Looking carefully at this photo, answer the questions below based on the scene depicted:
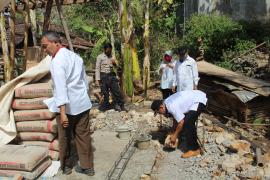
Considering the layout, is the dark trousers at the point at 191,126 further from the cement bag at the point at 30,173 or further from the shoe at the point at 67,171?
the cement bag at the point at 30,173

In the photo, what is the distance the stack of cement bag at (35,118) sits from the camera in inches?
215

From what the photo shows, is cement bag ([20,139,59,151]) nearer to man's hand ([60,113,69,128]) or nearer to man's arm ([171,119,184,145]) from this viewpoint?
man's hand ([60,113,69,128])

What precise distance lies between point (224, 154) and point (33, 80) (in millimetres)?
3052

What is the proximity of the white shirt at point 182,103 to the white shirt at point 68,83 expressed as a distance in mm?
1318

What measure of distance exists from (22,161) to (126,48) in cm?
546

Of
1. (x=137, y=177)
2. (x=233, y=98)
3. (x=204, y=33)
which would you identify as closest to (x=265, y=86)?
(x=233, y=98)

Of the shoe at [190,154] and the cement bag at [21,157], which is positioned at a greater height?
the cement bag at [21,157]

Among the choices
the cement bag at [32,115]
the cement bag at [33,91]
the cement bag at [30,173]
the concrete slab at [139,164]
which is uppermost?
the cement bag at [33,91]

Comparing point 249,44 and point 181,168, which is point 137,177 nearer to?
point 181,168

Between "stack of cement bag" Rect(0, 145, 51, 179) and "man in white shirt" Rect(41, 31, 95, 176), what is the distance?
30cm

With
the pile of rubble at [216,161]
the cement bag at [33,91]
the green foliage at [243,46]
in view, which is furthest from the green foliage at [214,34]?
the cement bag at [33,91]

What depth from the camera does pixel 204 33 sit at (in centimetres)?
1384

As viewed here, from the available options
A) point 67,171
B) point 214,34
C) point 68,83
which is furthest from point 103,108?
Result: point 214,34

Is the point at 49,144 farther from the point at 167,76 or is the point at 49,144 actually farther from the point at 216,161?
the point at 167,76
